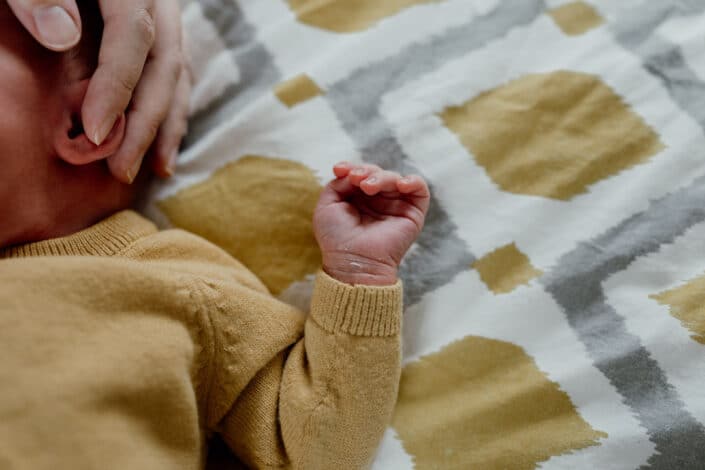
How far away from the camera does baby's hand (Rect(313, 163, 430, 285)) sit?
2.72ft

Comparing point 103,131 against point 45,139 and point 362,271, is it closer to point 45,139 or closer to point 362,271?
point 45,139

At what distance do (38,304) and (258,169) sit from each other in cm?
36

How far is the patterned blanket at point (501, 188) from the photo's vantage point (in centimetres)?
79

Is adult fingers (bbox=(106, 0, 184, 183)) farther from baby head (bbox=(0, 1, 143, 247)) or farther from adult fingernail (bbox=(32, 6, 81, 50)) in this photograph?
adult fingernail (bbox=(32, 6, 81, 50))

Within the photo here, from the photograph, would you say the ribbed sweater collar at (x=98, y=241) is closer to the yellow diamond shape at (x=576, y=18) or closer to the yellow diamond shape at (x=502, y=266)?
the yellow diamond shape at (x=502, y=266)

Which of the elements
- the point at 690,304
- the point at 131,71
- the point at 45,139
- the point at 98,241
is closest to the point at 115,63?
the point at 131,71

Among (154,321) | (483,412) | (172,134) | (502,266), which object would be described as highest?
(172,134)

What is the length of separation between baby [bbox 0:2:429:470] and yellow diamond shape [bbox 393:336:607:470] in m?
0.06

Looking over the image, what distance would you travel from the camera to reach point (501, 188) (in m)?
0.90

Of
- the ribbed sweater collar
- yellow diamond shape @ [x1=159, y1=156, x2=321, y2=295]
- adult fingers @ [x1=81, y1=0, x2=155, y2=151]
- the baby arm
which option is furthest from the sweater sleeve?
adult fingers @ [x1=81, y1=0, x2=155, y2=151]

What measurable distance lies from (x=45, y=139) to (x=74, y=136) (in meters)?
0.04

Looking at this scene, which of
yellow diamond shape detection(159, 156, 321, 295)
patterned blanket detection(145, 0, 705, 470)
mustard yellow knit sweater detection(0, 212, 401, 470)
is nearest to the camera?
mustard yellow knit sweater detection(0, 212, 401, 470)

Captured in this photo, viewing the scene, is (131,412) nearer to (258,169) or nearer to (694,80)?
(258,169)

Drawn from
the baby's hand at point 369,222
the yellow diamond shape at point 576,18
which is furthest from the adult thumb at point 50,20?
the yellow diamond shape at point 576,18
